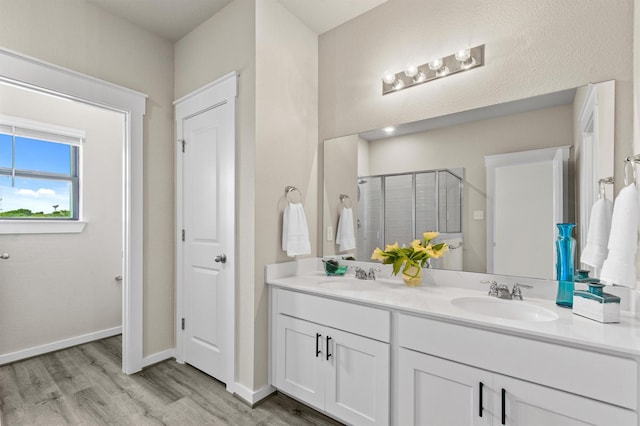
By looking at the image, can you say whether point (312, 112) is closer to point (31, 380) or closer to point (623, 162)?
point (623, 162)

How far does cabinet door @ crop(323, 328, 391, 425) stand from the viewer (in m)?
1.57

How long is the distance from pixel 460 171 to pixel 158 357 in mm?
2756

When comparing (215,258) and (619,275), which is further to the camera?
(215,258)

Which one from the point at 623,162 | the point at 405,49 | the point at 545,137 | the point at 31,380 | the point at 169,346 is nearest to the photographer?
the point at 623,162

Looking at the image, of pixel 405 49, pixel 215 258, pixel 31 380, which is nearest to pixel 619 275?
pixel 405 49

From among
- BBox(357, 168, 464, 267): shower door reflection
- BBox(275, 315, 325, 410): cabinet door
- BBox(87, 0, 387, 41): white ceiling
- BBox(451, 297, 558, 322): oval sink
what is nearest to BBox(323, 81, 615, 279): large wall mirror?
BBox(357, 168, 464, 267): shower door reflection

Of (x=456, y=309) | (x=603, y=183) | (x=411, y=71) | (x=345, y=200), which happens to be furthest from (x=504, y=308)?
(x=411, y=71)

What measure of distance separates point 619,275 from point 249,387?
6.75ft

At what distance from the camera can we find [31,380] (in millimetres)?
2309

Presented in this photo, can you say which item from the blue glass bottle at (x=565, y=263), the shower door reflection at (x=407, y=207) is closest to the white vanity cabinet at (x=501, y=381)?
the blue glass bottle at (x=565, y=263)

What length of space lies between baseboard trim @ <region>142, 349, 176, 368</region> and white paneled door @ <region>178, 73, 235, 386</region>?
0.17m

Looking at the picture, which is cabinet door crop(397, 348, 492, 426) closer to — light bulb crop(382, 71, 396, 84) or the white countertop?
the white countertop

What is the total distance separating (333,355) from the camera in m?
→ 1.77

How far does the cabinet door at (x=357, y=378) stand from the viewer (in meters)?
1.57
